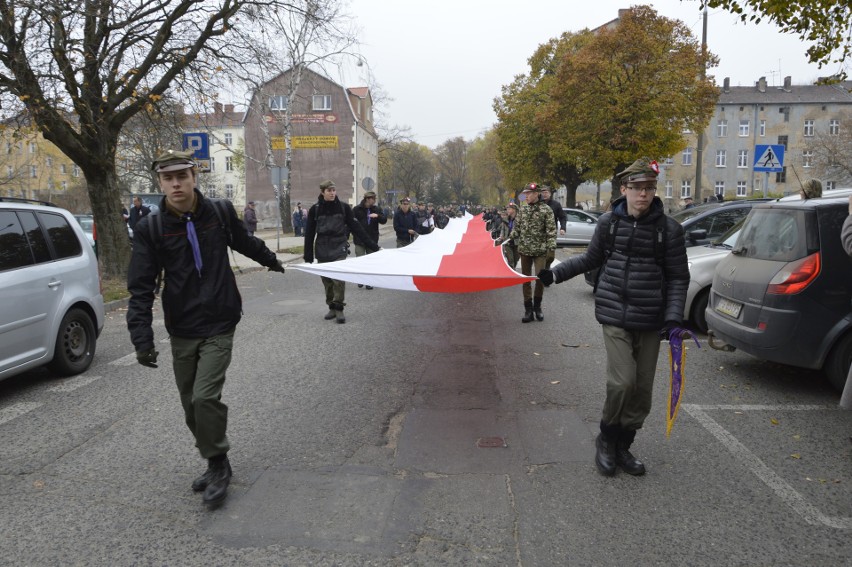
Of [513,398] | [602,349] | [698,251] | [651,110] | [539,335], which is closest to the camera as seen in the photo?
[513,398]

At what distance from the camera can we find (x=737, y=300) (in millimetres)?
6207

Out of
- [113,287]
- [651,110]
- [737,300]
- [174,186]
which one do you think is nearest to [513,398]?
[737,300]

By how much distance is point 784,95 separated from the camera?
70.0 meters

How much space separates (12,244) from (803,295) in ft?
23.7

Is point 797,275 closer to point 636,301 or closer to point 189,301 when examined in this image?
point 636,301

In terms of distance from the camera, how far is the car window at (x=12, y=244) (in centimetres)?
594

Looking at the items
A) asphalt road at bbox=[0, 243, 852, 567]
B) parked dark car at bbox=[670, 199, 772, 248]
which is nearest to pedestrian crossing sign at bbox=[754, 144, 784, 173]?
parked dark car at bbox=[670, 199, 772, 248]

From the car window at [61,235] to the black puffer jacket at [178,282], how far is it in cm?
348

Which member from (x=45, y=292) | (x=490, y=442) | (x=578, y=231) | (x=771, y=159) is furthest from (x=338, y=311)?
(x=578, y=231)

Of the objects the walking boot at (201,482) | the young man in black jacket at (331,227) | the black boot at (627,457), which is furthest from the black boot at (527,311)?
the walking boot at (201,482)

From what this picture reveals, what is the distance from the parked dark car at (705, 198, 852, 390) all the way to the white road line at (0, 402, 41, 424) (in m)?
6.50

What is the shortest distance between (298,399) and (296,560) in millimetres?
2786

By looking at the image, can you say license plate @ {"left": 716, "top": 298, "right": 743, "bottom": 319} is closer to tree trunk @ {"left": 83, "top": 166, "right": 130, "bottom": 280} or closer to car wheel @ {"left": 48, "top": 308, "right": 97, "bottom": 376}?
car wheel @ {"left": 48, "top": 308, "right": 97, "bottom": 376}

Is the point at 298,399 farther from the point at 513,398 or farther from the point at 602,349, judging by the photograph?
the point at 602,349
